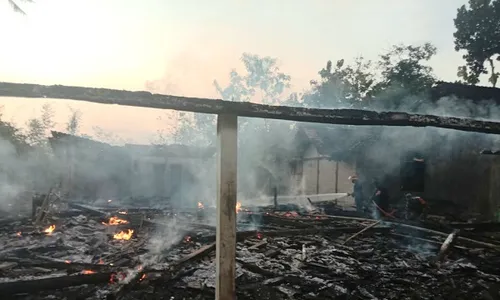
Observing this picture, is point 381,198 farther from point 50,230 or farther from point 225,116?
point 50,230

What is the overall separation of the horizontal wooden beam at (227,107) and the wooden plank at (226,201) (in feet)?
0.93

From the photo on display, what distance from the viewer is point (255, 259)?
9680 millimetres

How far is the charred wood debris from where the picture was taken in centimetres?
711

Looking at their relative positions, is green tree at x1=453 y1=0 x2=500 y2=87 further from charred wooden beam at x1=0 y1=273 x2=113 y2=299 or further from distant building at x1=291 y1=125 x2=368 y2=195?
charred wooden beam at x1=0 y1=273 x2=113 y2=299

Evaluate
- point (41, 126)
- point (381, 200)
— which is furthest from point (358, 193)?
point (41, 126)

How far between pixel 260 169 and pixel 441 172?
16603 millimetres

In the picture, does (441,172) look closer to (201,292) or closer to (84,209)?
(201,292)

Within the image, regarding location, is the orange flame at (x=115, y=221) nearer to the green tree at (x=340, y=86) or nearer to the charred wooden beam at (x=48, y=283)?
the charred wooden beam at (x=48, y=283)

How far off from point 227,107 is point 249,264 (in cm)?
A: 569

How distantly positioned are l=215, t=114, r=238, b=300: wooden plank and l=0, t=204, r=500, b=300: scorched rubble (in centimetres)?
251

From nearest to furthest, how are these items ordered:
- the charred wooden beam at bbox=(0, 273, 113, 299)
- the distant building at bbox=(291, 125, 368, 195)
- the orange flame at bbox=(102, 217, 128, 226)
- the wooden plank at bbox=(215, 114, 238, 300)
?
the wooden plank at bbox=(215, 114, 238, 300), the charred wooden beam at bbox=(0, 273, 113, 299), the orange flame at bbox=(102, 217, 128, 226), the distant building at bbox=(291, 125, 368, 195)

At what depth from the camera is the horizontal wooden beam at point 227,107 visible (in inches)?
162

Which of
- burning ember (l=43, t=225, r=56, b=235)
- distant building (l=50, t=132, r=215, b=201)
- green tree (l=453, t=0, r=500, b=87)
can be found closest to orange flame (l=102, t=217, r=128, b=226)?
burning ember (l=43, t=225, r=56, b=235)

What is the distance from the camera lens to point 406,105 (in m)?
23.8
